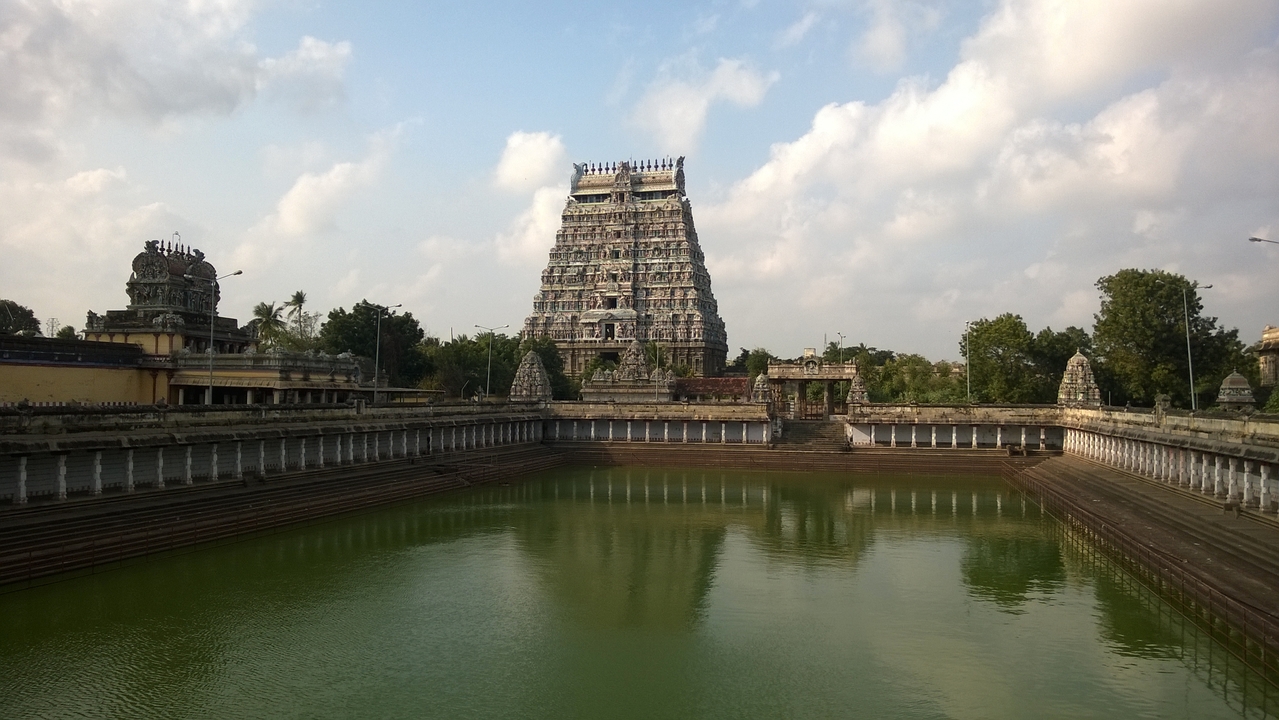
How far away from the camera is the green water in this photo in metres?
14.4

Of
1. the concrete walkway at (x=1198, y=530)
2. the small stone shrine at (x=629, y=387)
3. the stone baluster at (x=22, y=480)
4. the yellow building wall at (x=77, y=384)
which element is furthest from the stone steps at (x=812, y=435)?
the stone baluster at (x=22, y=480)

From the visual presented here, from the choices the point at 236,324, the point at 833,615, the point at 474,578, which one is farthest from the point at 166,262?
the point at 833,615

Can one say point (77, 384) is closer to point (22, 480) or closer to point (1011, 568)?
point (22, 480)

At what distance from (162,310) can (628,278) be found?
60.3 metres

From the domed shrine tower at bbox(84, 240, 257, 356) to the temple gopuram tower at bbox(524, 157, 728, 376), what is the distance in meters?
53.6

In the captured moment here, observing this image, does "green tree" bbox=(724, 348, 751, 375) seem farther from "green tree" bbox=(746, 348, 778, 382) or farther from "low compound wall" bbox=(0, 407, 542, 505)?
"low compound wall" bbox=(0, 407, 542, 505)

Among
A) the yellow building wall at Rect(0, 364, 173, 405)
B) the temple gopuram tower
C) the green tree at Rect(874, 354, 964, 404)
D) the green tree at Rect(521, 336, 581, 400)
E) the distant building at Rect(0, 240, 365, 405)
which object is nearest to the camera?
the yellow building wall at Rect(0, 364, 173, 405)

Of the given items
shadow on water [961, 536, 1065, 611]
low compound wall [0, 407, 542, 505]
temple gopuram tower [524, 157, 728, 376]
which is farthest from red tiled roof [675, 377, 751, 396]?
shadow on water [961, 536, 1065, 611]

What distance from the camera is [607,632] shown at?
18234 millimetres

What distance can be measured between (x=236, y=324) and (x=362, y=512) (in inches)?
1166

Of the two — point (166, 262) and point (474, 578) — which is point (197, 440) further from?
point (166, 262)

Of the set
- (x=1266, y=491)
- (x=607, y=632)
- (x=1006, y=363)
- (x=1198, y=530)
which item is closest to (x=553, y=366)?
(x=1006, y=363)

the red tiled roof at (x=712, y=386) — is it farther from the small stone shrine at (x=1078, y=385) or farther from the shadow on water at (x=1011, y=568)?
the shadow on water at (x=1011, y=568)

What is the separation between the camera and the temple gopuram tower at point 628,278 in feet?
332
